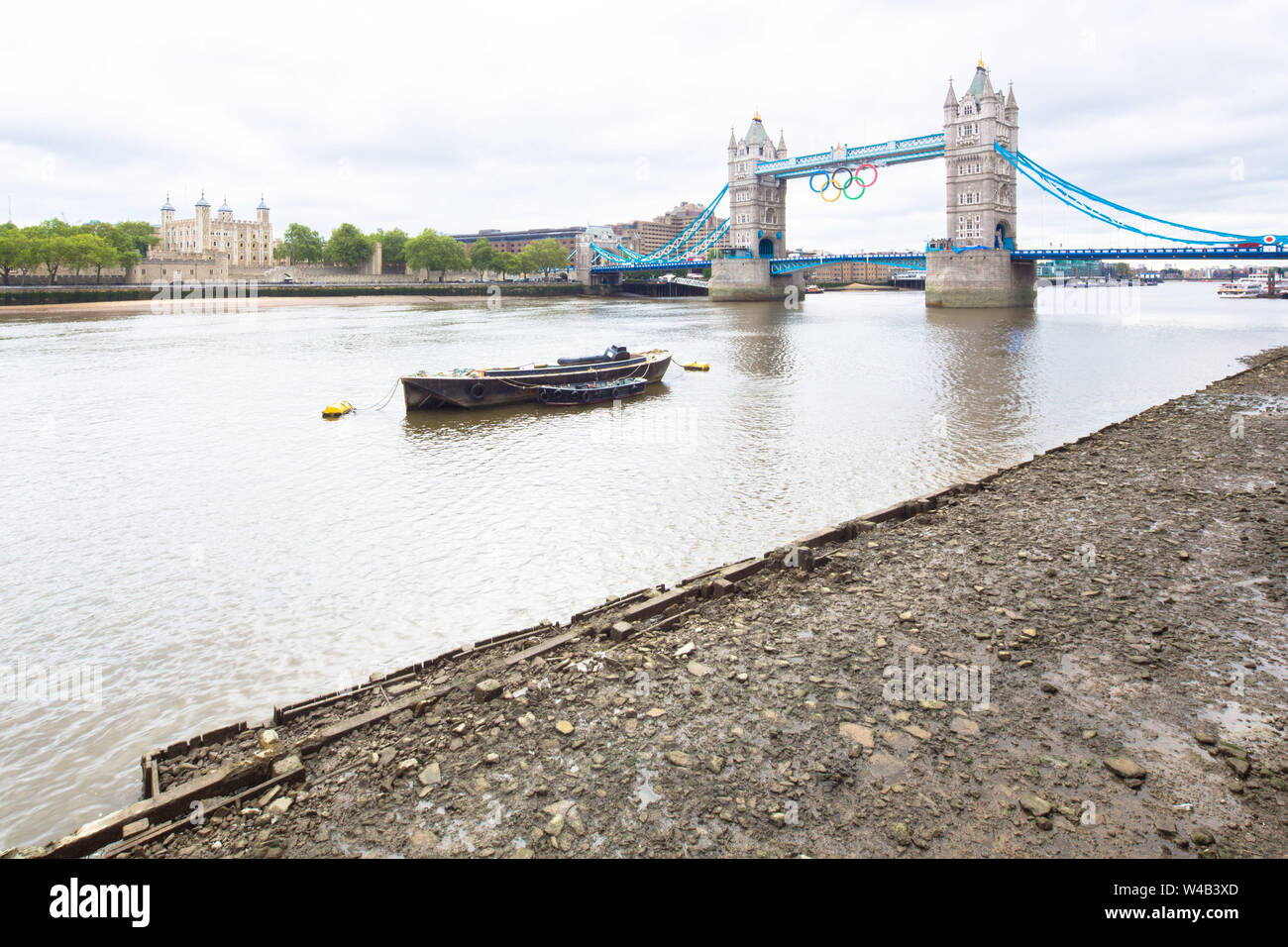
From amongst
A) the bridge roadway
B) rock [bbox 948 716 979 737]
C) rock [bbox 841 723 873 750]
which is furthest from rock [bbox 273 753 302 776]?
the bridge roadway

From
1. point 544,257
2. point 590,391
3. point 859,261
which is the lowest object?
point 590,391

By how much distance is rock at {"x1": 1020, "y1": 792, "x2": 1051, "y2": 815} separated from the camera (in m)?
4.75

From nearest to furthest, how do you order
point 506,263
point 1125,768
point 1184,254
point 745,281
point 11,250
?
1. point 1125,768
2. point 1184,254
3. point 11,250
4. point 745,281
5. point 506,263

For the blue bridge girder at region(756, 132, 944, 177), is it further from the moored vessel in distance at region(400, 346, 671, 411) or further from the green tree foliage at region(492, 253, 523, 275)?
the moored vessel in distance at region(400, 346, 671, 411)

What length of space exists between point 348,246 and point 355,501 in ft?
419

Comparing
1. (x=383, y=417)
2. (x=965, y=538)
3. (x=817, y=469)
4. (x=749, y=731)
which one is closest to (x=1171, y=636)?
(x=965, y=538)

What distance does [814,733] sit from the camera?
18.6 ft

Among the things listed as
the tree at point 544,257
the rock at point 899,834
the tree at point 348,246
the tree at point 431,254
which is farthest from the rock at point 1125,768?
the tree at point 544,257

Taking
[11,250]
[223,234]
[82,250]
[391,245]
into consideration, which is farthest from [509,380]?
[223,234]

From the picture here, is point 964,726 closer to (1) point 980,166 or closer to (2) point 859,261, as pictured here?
(1) point 980,166

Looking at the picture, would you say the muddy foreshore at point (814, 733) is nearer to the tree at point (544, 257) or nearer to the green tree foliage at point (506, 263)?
the green tree foliage at point (506, 263)

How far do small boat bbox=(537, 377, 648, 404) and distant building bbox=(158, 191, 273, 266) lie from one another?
14370cm
